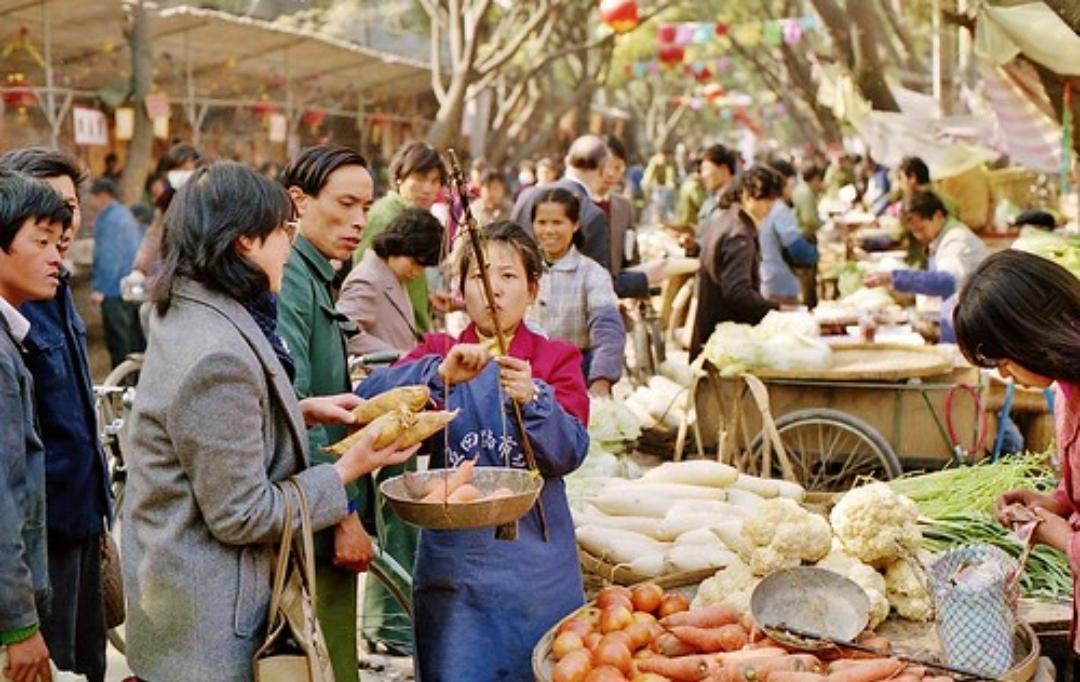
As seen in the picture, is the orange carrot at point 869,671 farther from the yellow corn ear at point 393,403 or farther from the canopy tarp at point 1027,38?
the canopy tarp at point 1027,38

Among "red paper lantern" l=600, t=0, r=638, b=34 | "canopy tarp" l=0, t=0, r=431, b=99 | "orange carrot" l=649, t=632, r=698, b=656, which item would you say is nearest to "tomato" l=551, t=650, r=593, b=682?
"orange carrot" l=649, t=632, r=698, b=656

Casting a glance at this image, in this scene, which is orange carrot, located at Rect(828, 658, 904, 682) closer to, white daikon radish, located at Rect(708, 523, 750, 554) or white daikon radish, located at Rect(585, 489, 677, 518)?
white daikon radish, located at Rect(708, 523, 750, 554)

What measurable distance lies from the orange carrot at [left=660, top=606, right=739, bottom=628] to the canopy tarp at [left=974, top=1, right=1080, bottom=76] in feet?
18.3

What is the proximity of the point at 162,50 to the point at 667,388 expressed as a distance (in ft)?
39.4

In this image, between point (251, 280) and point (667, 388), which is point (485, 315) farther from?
point (667, 388)

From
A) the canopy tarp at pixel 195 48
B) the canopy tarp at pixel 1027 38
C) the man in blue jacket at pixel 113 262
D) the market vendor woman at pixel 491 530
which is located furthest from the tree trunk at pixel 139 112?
the market vendor woman at pixel 491 530

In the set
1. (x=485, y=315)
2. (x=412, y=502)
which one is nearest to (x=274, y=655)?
(x=412, y=502)

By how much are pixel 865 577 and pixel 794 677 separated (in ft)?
2.79

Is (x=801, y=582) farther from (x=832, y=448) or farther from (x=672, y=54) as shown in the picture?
(x=672, y=54)

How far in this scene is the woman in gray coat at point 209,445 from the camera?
2.95m

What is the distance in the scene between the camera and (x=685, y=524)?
5.41 meters

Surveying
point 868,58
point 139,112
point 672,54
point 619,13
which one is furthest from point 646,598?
point 672,54

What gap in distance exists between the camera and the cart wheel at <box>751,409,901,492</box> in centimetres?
703

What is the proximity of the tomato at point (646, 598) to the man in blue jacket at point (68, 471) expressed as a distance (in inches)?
64.6
